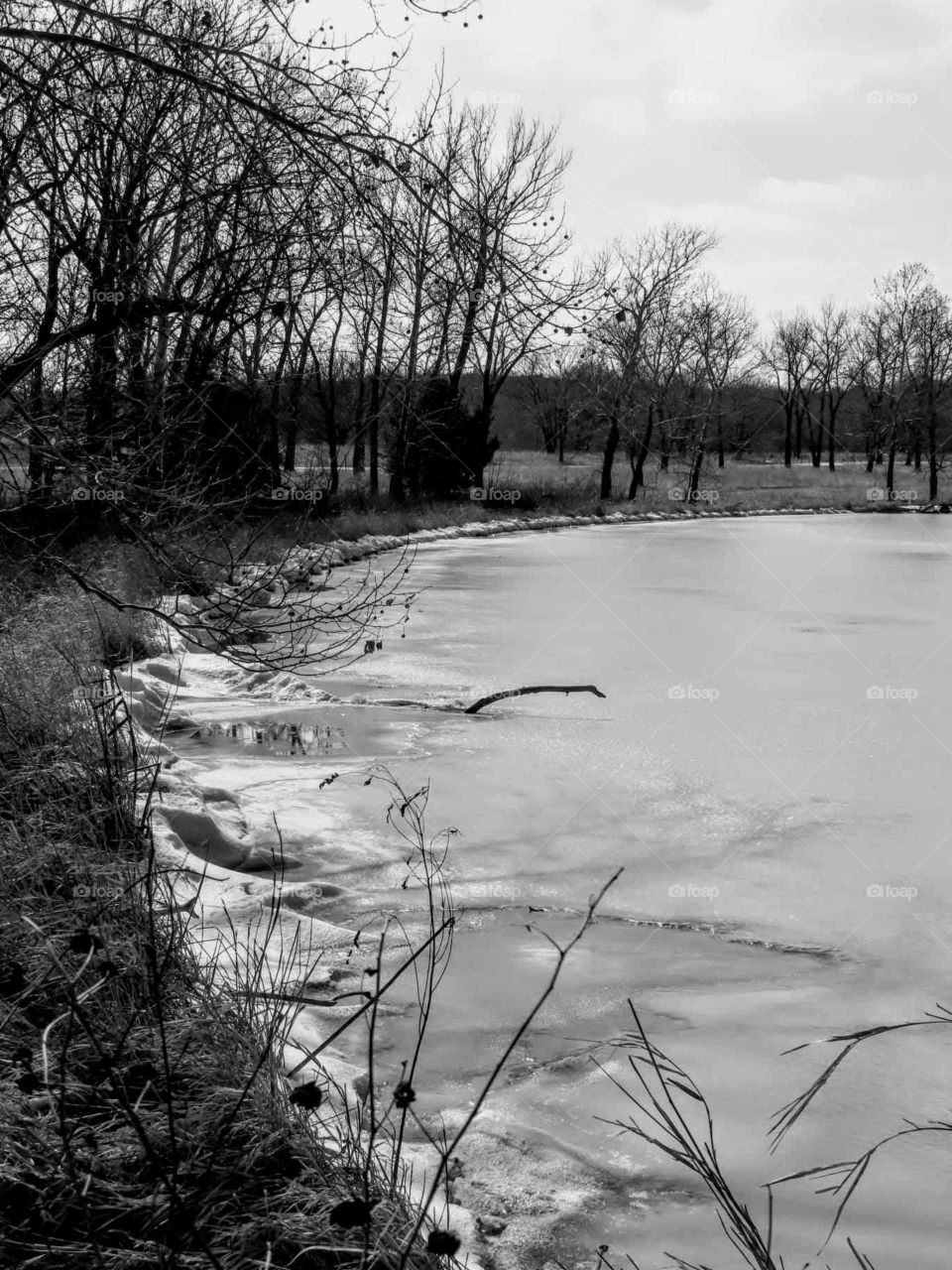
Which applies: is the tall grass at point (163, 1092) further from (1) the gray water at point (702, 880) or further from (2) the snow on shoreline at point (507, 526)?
(2) the snow on shoreline at point (507, 526)

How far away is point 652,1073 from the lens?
3.92 m

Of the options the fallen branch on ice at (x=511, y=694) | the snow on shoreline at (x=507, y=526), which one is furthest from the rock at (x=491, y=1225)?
the snow on shoreline at (x=507, y=526)

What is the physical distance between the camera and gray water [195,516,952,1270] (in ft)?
11.7

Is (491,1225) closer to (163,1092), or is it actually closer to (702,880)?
(163,1092)

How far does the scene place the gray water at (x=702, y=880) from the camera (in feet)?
11.7

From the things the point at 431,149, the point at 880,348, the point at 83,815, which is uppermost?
the point at 880,348

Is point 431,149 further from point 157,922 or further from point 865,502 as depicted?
point 865,502

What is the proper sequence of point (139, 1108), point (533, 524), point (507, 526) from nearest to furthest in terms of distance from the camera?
point (139, 1108)
point (507, 526)
point (533, 524)

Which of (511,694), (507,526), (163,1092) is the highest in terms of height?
(507,526)

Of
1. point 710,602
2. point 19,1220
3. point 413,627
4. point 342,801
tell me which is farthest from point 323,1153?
point 710,602

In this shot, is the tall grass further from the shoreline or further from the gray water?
the shoreline

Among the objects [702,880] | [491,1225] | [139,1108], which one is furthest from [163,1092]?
[702,880]

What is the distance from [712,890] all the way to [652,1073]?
1.80 metres

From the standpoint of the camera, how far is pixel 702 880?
5.77 metres
